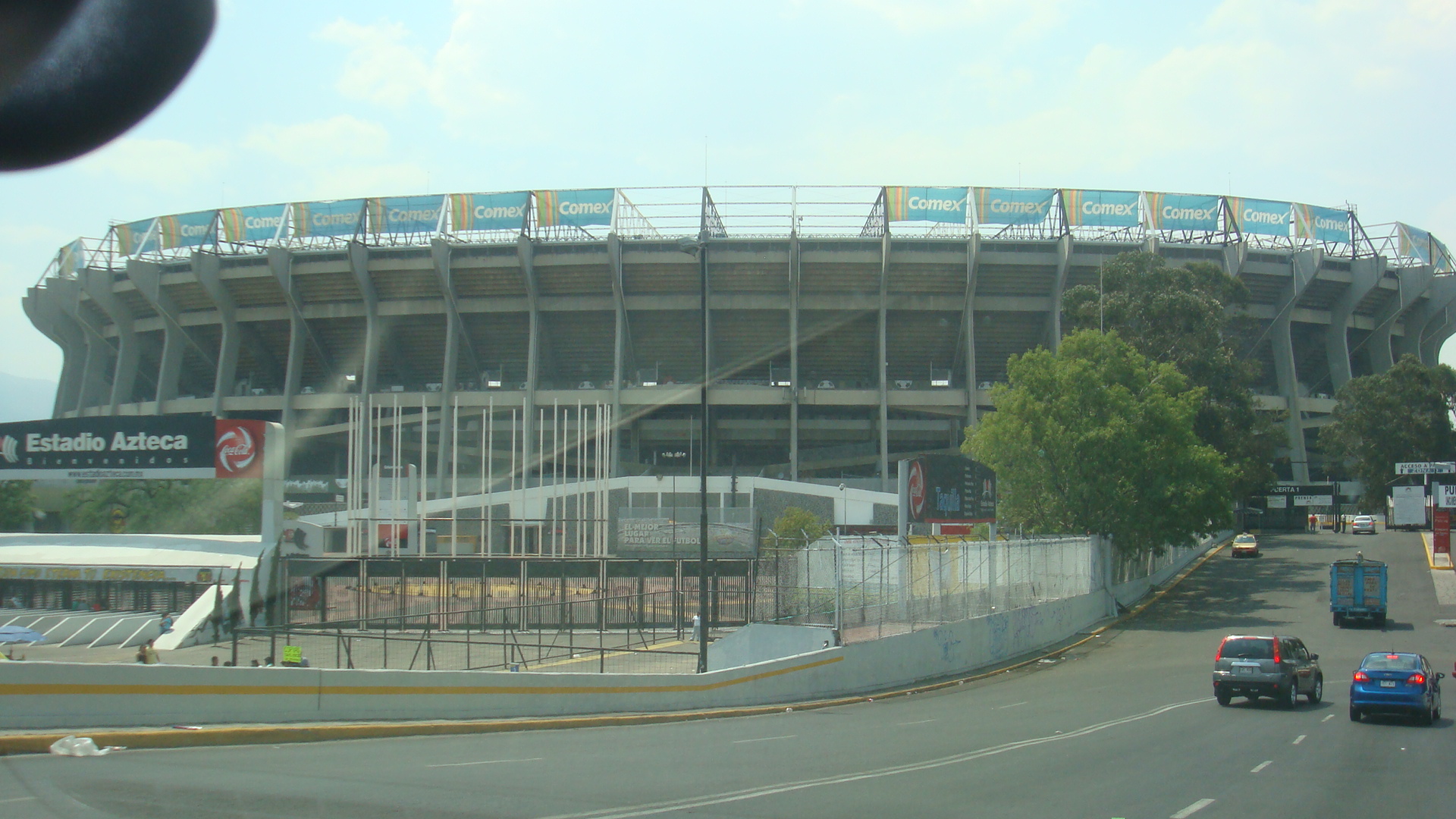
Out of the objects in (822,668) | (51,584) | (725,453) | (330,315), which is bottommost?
(822,668)

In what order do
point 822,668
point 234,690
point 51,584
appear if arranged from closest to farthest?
1. point 234,690
2. point 822,668
3. point 51,584

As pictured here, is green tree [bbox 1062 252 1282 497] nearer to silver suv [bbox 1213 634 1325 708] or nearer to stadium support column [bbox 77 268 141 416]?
silver suv [bbox 1213 634 1325 708]

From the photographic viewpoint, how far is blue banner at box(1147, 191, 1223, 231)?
65688 millimetres

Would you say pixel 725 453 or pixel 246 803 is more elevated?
pixel 725 453

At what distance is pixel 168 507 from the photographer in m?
40.1

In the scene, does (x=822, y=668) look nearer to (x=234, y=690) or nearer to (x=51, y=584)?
(x=234, y=690)

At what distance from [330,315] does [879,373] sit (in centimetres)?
3620

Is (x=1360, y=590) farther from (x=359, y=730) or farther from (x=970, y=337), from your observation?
(x=359, y=730)

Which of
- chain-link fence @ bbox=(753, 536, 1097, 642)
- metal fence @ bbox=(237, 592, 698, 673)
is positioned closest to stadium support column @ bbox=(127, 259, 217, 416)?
metal fence @ bbox=(237, 592, 698, 673)

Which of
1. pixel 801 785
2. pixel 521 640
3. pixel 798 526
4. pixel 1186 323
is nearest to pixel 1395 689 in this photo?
pixel 801 785

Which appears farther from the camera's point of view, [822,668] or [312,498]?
[312,498]

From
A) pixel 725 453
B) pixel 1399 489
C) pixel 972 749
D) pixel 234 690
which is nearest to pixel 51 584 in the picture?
pixel 234 690

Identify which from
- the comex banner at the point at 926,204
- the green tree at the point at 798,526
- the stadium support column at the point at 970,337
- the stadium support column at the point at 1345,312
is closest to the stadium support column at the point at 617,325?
the comex banner at the point at 926,204

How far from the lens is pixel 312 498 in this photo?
7000 cm
